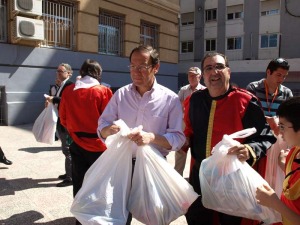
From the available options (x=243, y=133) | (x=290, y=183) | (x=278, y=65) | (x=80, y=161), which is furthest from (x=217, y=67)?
(x=80, y=161)

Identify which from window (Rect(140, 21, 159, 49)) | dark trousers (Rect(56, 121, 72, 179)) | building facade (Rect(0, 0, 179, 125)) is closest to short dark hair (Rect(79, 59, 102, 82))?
dark trousers (Rect(56, 121, 72, 179))

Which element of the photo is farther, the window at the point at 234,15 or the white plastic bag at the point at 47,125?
the window at the point at 234,15

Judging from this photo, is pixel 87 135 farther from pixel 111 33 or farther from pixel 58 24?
pixel 111 33

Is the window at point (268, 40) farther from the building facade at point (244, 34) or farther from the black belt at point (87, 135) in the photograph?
the black belt at point (87, 135)

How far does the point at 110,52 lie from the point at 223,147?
38.0 feet

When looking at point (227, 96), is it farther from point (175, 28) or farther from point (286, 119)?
point (175, 28)

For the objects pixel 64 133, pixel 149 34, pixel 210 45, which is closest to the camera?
pixel 64 133

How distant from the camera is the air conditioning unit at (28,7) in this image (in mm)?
9438

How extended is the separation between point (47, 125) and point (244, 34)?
20863 mm

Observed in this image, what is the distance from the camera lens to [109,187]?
2061 mm

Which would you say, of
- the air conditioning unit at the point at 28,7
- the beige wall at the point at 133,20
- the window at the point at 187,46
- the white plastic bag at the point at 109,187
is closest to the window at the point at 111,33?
the beige wall at the point at 133,20

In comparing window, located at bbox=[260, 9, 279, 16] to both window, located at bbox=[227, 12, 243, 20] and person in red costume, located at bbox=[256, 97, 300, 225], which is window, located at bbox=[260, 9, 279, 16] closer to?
window, located at bbox=[227, 12, 243, 20]

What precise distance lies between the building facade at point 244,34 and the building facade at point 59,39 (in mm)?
9372

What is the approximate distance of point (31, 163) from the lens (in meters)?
5.70
